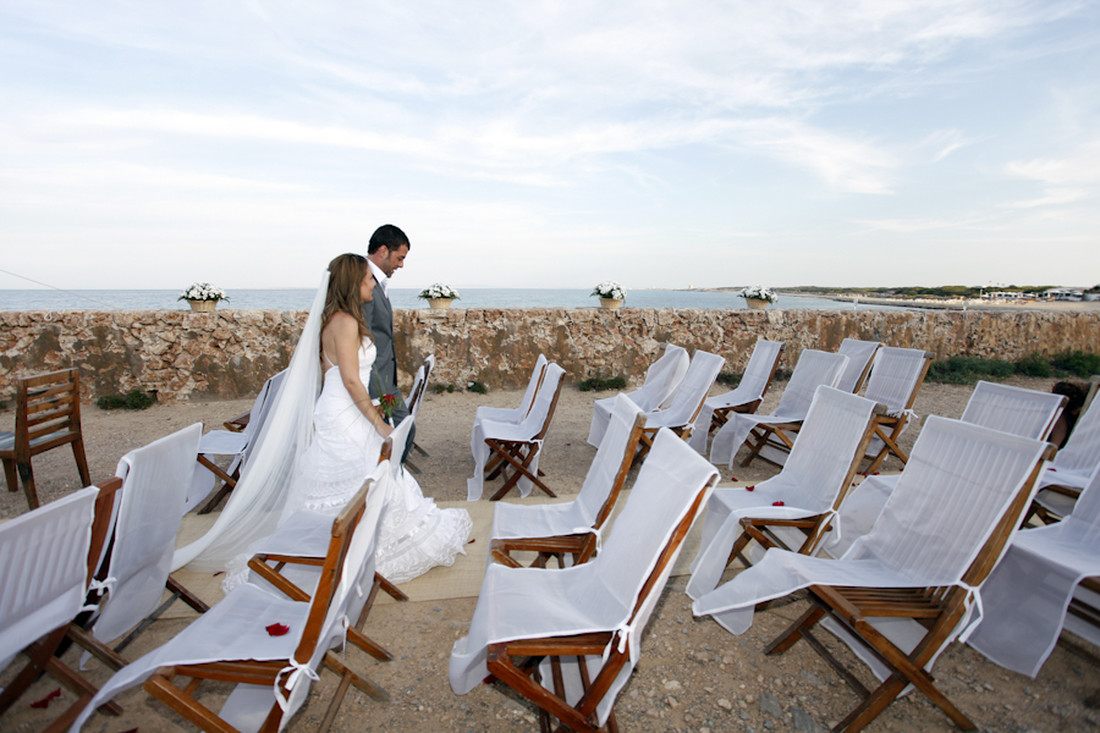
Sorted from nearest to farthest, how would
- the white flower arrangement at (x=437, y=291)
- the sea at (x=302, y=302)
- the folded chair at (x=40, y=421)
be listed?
the folded chair at (x=40, y=421) → the white flower arrangement at (x=437, y=291) → the sea at (x=302, y=302)

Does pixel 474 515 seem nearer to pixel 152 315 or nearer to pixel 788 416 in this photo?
pixel 788 416

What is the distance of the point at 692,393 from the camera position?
509 centimetres

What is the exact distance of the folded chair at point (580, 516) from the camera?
8.17 ft

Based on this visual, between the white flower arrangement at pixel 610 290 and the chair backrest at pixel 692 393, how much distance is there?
3324 millimetres

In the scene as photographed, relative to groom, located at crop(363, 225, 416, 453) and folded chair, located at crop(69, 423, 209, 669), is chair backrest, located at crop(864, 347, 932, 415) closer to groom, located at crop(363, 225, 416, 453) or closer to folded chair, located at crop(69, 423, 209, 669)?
groom, located at crop(363, 225, 416, 453)

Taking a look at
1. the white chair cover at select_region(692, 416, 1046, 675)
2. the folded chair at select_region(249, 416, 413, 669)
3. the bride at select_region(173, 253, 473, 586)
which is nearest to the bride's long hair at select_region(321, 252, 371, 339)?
the bride at select_region(173, 253, 473, 586)

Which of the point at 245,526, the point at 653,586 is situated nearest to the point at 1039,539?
the point at 653,586

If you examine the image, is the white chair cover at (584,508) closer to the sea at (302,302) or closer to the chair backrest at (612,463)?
the chair backrest at (612,463)

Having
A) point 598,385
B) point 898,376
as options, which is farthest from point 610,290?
point 898,376

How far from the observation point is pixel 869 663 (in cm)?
217

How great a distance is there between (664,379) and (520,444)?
198 centimetres

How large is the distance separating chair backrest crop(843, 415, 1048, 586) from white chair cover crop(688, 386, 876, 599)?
1.09ft

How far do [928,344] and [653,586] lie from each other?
32.8 ft

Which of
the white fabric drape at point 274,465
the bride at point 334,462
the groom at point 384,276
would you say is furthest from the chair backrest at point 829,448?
the white fabric drape at point 274,465
